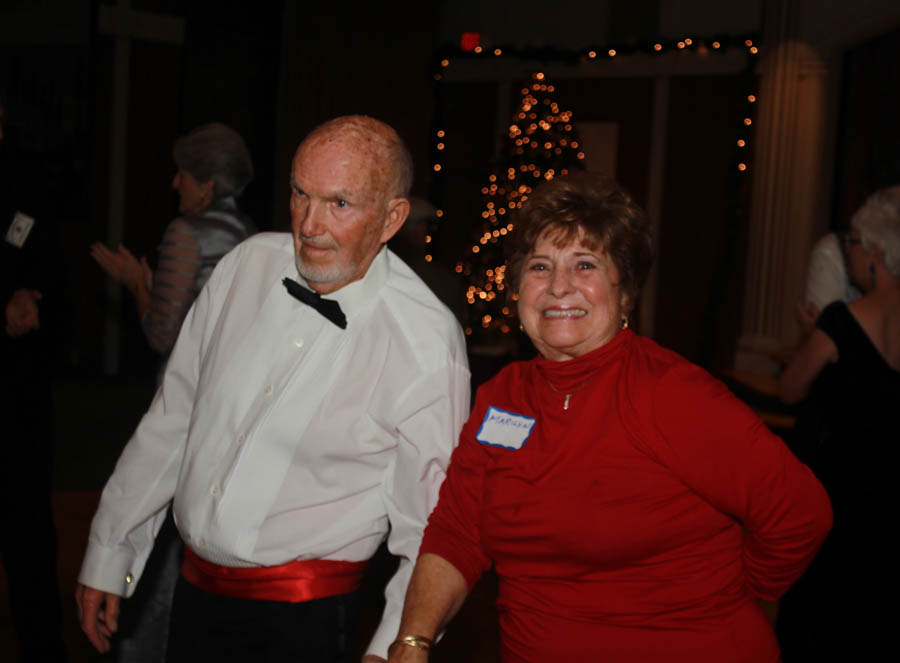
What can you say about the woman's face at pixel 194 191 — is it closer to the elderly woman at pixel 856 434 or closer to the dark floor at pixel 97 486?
the dark floor at pixel 97 486

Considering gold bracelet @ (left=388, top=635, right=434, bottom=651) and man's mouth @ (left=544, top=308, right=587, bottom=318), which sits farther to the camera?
man's mouth @ (left=544, top=308, right=587, bottom=318)

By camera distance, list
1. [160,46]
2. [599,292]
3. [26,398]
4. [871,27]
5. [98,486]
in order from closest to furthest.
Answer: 1. [599,292]
2. [26,398]
3. [98,486]
4. [871,27]
5. [160,46]

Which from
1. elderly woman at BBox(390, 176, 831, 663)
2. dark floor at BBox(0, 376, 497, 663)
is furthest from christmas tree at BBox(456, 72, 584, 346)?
elderly woman at BBox(390, 176, 831, 663)

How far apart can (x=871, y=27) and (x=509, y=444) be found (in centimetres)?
661

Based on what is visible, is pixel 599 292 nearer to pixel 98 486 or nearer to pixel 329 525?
pixel 329 525

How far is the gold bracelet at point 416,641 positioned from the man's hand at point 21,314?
5.78ft

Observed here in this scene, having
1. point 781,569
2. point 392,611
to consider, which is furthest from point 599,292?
point 392,611

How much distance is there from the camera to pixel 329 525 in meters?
1.71

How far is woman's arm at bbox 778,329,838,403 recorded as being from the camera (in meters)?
2.69

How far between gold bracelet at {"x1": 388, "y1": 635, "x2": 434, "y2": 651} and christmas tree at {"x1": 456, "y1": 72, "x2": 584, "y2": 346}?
772cm

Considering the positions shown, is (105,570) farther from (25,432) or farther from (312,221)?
(25,432)

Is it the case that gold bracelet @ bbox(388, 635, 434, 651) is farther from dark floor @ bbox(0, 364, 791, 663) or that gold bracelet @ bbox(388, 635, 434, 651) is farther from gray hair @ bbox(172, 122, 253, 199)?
dark floor @ bbox(0, 364, 791, 663)

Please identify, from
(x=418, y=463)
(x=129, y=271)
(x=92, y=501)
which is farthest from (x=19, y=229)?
(x=92, y=501)

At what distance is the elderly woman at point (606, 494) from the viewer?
5.05 ft
